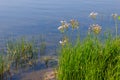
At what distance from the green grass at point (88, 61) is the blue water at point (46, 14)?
6.59m

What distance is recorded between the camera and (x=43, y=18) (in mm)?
18000

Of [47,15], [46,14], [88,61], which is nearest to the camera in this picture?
[88,61]

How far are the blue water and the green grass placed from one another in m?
6.59

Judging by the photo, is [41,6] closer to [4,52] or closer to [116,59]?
[4,52]

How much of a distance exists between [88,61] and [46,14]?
11949 mm

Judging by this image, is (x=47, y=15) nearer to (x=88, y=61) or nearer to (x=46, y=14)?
(x=46, y=14)

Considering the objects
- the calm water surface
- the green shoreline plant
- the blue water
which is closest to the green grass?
the green shoreline plant

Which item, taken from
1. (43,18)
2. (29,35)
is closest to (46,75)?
(29,35)

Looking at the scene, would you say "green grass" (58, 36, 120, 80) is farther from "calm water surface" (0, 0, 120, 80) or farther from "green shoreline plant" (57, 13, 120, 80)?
"calm water surface" (0, 0, 120, 80)

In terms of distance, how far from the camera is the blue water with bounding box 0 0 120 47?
15.6 metres

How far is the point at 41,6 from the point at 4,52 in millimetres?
10128

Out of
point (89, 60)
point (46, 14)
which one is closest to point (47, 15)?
point (46, 14)

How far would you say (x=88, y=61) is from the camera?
7293mm

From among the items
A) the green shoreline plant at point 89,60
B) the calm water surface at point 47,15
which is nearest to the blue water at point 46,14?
the calm water surface at point 47,15
